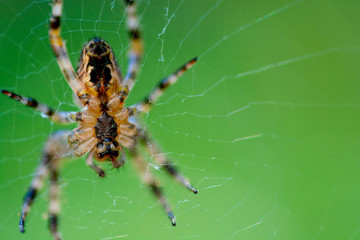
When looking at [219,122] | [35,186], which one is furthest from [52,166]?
[219,122]

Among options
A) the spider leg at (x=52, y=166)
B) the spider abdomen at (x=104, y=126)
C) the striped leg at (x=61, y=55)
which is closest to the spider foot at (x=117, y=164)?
the spider abdomen at (x=104, y=126)

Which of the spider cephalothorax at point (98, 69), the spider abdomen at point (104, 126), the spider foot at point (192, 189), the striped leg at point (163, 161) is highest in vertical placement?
the spider cephalothorax at point (98, 69)

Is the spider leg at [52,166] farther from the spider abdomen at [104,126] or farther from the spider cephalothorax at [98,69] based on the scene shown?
the spider cephalothorax at [98,69]

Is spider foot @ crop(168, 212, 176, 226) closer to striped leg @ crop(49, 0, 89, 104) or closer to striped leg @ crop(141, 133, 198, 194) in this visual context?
striped leg @ crop(141, 133, 198, 194)

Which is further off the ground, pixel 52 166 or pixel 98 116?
pixel 98 116

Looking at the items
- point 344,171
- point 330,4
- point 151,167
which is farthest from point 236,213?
point 330,4

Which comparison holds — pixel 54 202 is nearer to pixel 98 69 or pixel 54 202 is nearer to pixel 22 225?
pixel 22 225
